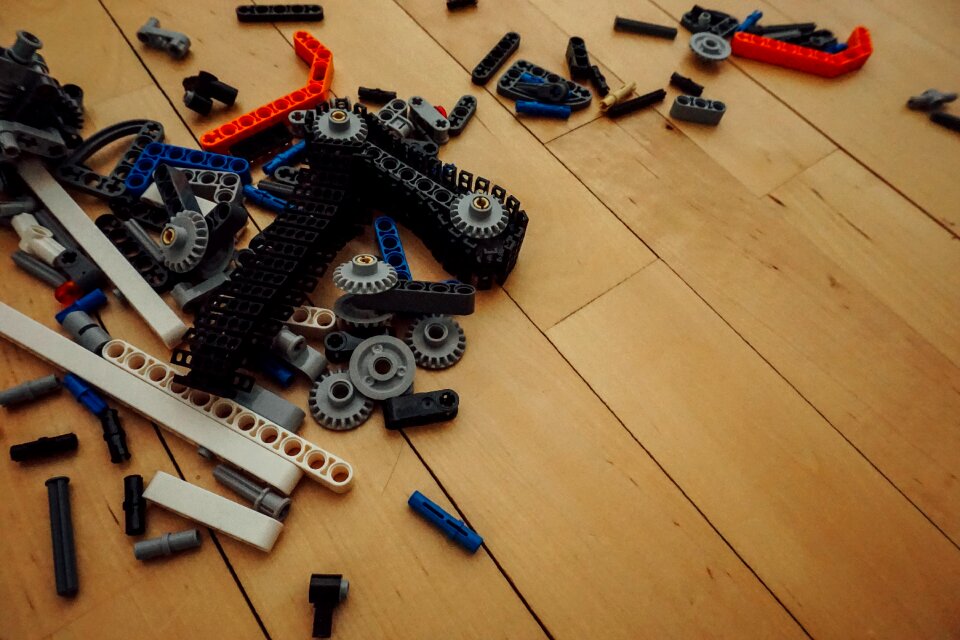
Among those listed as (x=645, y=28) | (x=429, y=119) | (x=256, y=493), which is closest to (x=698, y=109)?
(x=645, y=28)

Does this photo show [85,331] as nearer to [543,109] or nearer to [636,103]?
[543,109]

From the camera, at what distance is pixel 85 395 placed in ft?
4.23

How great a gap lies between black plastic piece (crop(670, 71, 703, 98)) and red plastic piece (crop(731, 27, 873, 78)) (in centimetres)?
26

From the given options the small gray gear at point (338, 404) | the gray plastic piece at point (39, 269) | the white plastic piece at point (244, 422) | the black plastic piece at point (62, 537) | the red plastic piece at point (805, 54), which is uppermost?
the red plastic piece at point (805, 54)

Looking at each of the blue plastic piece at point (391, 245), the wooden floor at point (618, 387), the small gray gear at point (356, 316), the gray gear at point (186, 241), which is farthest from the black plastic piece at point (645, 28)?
the gray gear at point (186, 241)

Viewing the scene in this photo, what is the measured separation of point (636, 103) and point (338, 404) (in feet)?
4.14

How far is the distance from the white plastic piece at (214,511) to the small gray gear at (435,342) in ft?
1.51

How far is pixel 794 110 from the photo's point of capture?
75.7 inches

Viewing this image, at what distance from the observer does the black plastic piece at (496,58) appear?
6.15 feet

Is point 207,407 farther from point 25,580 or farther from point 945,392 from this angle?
point 945,392

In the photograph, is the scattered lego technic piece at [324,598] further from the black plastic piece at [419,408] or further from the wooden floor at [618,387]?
the black plastic piece at [419,408]

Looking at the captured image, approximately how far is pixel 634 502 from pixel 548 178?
903mm

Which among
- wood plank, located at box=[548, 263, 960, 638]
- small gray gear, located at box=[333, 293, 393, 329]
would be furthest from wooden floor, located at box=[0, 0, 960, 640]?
small gray gear, located at box=[333, 293, 393, 329]

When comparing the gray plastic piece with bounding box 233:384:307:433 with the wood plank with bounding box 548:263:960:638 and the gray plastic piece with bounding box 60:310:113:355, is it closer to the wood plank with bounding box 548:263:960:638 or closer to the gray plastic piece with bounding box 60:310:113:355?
the gray plastic piece with bounding box 60:310:113:355
